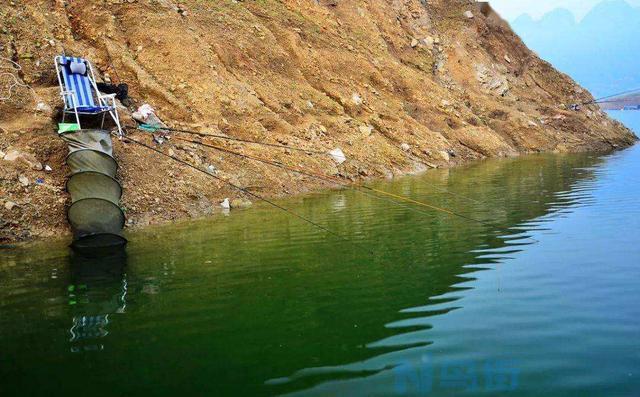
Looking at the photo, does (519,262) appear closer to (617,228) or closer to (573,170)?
(617,228)

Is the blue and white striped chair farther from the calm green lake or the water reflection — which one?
the water reflection

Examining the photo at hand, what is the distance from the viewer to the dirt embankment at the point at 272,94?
1922 cm

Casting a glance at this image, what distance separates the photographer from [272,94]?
1222 inches

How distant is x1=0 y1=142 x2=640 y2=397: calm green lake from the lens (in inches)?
261

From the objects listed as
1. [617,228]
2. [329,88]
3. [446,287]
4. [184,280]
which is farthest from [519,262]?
[329,88]

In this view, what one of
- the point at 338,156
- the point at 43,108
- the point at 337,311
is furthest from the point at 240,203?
Answer: the point at 337,311


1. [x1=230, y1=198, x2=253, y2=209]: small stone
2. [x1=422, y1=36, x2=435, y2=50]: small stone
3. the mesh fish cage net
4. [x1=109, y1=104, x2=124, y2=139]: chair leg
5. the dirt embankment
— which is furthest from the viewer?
[x1=422, y1=36, x2=435, y2=50]: small stone

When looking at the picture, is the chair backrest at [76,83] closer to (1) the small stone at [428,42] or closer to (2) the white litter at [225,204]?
(2) the white litter at [225,204]

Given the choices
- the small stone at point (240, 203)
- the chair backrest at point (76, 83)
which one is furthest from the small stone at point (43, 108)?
the small stone at point (240, 203)

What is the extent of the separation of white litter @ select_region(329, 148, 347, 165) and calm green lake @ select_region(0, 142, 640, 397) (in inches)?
448

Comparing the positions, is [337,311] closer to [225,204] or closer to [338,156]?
[225,204]

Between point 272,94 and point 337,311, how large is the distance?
23328mm

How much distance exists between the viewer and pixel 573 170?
31969mm

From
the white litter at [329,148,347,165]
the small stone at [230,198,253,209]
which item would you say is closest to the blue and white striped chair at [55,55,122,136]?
the small stone at [230,198,253,209]
